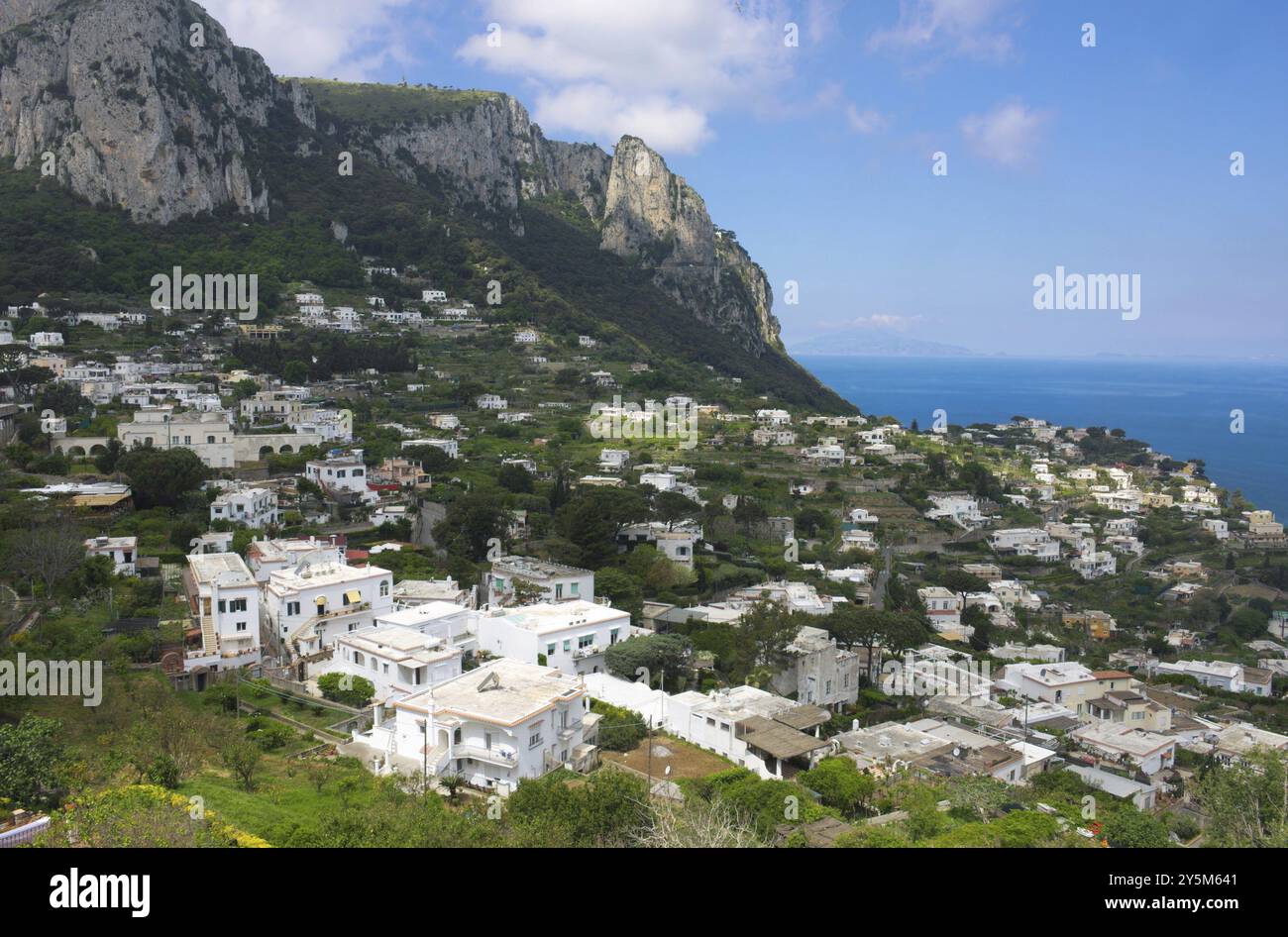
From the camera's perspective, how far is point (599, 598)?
74.5ft

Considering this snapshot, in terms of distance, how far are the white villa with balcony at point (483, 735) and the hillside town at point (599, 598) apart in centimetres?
5

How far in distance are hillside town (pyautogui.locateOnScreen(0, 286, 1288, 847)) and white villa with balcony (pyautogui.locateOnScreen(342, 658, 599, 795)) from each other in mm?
52

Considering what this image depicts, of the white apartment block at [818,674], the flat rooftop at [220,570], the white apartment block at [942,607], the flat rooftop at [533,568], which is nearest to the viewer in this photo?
the flat rooftop at [220,570]

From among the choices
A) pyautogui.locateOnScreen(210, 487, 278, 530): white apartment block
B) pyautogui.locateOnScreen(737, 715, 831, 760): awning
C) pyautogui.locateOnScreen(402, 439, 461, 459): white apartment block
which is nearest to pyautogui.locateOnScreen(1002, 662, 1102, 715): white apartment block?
pyautogui.locateOnScreen(737, 715, 831, 760): awning

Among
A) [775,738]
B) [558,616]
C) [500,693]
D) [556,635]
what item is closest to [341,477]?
[558,616]

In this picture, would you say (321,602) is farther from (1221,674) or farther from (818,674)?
(1221,674)

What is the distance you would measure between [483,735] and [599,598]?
9.87 meters

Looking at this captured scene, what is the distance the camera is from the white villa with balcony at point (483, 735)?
12.8m

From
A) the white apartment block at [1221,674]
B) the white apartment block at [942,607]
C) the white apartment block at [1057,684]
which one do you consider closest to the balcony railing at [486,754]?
the white apartment block at [1057,684]

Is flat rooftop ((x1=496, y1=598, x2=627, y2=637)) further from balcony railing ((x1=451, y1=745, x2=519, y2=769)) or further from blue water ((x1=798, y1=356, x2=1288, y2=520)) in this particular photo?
blue water ((x1=798, y1=356, x2=1288, y2=520))

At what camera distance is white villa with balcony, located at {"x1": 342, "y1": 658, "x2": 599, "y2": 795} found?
41.9 feet

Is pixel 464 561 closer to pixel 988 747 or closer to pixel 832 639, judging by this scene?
pixel 832 639

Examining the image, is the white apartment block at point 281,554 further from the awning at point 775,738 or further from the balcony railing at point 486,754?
the awning at point 775,738
